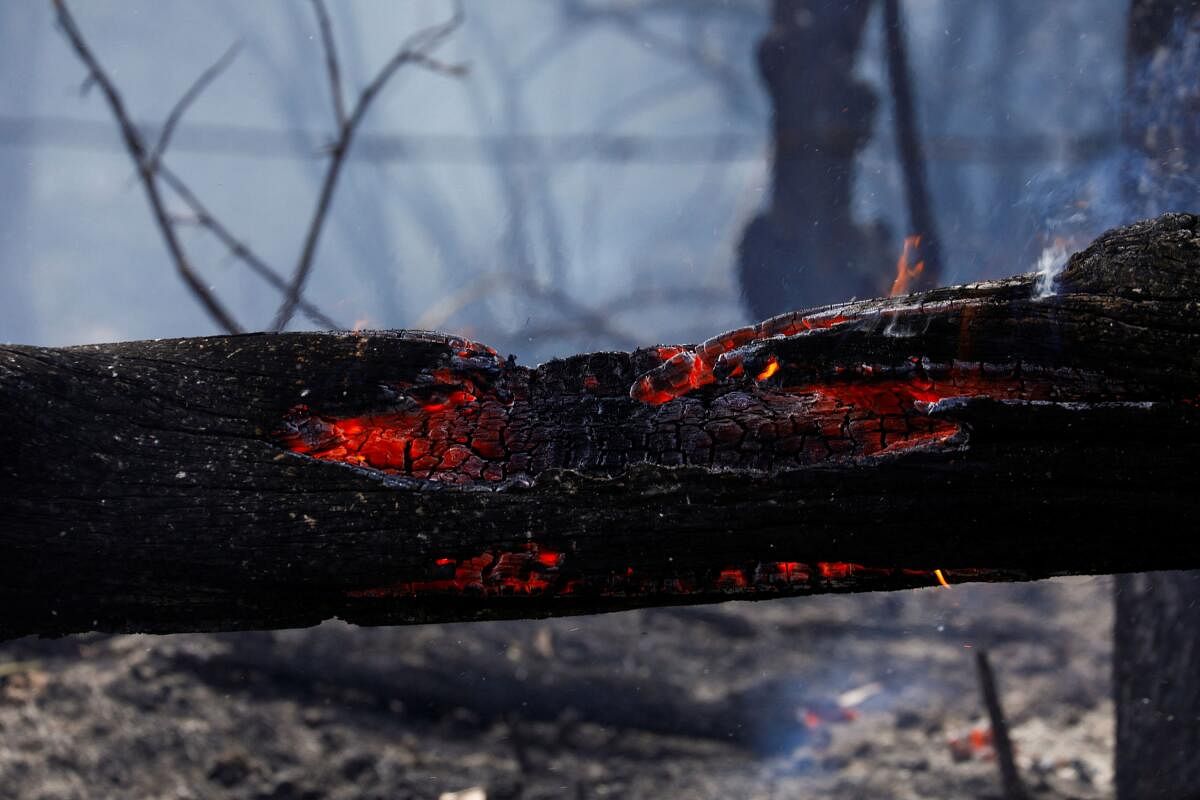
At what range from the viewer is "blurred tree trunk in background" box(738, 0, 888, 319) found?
4.93 metres

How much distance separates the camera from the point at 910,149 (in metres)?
4.70

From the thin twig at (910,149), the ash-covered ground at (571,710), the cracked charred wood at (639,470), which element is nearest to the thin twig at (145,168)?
the ash-covered ground at (571,710)

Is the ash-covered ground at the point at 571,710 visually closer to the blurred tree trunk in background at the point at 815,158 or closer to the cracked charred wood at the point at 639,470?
the blurred tree trunk in background at the point at 815,158

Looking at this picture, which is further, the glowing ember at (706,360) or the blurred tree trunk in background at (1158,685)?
the blurred tree trunk in background at (1158,685)

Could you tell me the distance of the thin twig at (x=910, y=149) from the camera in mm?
4715

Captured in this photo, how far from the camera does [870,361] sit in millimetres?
1323

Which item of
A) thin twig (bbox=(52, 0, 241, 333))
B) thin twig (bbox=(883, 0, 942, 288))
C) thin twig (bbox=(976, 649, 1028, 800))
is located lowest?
thin twig (bbox=(976, 649, 1028, 800))

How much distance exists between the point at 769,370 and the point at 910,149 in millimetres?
3929

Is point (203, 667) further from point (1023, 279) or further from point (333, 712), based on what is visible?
point (1023, 279)

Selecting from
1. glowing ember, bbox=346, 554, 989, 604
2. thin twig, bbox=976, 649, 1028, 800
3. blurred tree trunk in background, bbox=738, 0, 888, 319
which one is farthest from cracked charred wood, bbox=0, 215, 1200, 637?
blurred tree trunk in background, bbox=738, 0, 888, 319

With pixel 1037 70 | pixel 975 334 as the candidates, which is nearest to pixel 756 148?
pixel 1037 70

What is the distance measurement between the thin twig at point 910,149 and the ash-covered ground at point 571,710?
2.12 meters

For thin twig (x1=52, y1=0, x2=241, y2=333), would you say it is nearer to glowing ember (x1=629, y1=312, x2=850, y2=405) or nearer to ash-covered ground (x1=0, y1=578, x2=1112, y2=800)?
ash-covered ground (x1=0, y1=578, x2=1112, y2=800)

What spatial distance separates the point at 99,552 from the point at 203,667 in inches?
108
